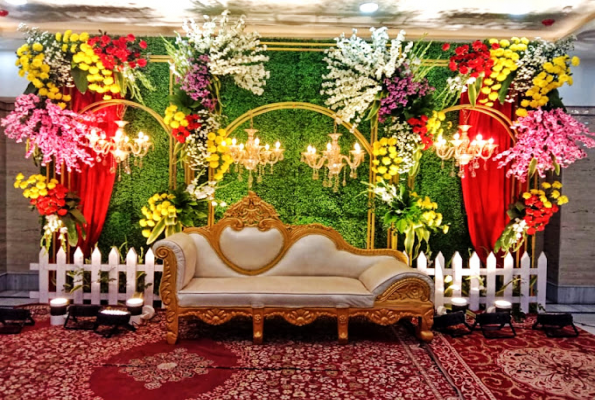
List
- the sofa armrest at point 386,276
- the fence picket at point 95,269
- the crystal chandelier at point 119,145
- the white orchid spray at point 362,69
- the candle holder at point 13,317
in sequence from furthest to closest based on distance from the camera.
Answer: the fence picket at point 95,269 → the crystal chandelier at point 119,145 → the white orchid spray at point 362,69 → the candle holder at point 13,317 → the sofa armrest at point 386,276

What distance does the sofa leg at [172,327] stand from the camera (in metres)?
4.14

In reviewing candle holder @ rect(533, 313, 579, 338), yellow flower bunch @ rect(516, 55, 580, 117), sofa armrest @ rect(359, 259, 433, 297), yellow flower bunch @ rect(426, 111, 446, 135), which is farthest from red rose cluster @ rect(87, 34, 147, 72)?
candle holder @ rect(533, 313, 579, 338)

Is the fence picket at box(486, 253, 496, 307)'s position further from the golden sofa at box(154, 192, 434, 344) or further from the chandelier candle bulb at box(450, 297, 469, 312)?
the golden sofa at box(154, 192, 434, 344)

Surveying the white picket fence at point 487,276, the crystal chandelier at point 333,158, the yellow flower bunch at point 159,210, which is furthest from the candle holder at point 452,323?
the yellow flower bunch at point 159,210

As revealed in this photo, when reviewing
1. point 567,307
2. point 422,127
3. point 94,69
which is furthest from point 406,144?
point 94,69

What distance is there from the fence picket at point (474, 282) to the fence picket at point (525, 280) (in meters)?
0.50

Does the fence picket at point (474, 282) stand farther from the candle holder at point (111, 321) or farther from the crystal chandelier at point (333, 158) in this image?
the candle holder at point (111, 321)

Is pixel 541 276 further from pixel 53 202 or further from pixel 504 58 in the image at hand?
pixel 53 202

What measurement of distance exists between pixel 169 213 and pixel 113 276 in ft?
3.01

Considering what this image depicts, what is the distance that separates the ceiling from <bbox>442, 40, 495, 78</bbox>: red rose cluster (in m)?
0.35

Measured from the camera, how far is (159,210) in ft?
16.5

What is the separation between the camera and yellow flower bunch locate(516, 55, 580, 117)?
4797 millimetres

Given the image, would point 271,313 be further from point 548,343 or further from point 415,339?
point 548,343

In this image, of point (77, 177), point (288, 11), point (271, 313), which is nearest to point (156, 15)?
point (288, 11)
